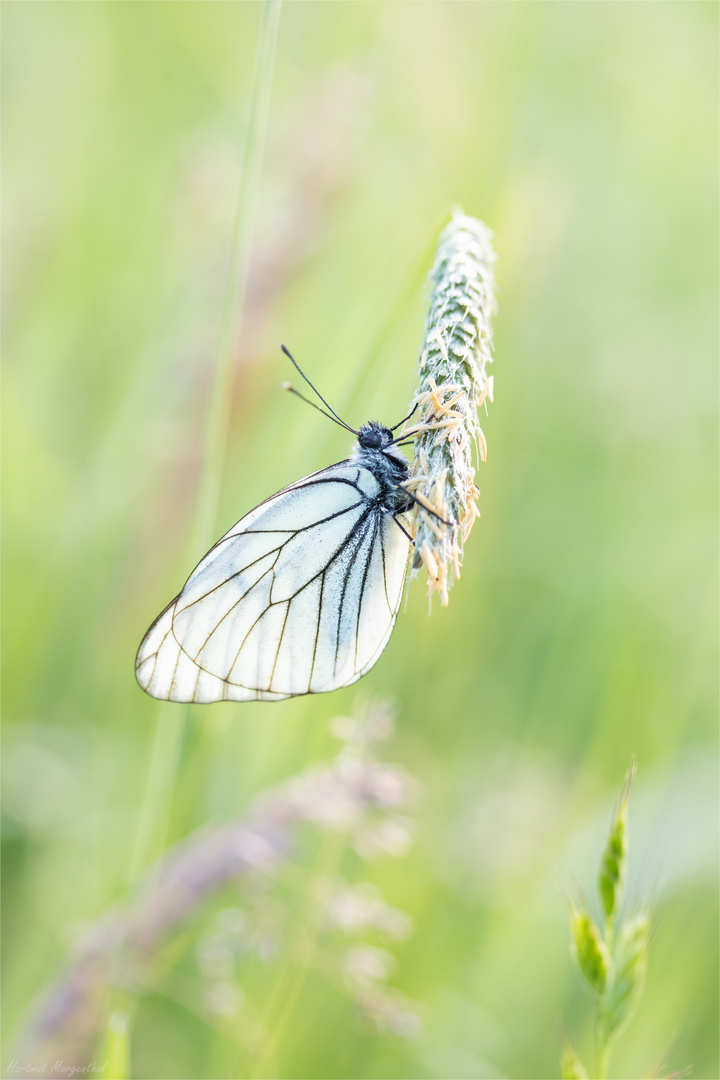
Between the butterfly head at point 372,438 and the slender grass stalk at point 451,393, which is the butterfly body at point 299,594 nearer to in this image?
the butterfly head at point 372,438

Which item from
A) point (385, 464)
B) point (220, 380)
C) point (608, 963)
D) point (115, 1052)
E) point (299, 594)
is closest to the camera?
point (608, 963)

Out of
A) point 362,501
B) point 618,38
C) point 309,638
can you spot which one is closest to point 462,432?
point 362,501

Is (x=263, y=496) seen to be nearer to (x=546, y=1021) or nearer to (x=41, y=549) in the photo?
(x=41, y=549)

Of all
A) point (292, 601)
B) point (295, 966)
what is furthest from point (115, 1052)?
point (292, 601)

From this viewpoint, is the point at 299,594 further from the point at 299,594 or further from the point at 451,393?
the point at 451,393

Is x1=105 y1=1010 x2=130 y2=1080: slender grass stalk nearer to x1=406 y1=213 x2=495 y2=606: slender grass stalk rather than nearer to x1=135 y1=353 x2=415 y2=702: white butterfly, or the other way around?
x1=135 y1=353 x2=415 y2=702: white butterfly

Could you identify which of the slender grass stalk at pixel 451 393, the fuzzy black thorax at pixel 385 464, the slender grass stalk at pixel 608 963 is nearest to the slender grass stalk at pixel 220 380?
the fuzzy black thorax at pixel 385 464

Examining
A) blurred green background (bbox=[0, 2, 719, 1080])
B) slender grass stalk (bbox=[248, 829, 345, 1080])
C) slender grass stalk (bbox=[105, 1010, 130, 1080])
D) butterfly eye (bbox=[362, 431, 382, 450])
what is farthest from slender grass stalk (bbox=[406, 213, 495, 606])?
slender grass stalk (bbox=[105, 1010, 130, 1080])
